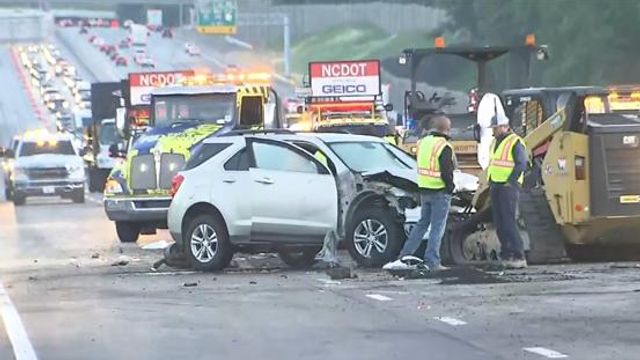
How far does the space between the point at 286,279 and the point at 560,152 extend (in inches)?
133

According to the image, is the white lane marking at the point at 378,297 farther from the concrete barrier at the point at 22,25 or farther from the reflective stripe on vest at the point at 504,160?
the concrete barrier at the point at 22,25

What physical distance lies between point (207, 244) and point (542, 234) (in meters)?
3.97

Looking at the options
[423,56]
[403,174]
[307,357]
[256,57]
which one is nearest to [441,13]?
[256,57]

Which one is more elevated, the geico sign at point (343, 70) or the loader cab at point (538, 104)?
the geico sign at point (343, 70)

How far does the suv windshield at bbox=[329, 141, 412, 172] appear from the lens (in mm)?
18062

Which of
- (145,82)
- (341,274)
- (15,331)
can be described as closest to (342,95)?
(145,82)

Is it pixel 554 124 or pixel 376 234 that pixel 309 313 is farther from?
pixel 554 124

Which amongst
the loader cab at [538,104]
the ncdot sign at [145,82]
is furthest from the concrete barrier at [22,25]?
the loader cab at [538,104]

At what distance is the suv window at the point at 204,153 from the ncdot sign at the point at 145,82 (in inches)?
563

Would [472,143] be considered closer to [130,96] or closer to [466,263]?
[466,263]

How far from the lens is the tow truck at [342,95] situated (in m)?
34.6

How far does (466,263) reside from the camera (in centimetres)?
1744

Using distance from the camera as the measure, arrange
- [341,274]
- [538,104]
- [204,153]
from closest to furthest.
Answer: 1. [341,274]
2. [204,153]
3. [538,104]

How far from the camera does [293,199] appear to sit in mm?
17688
